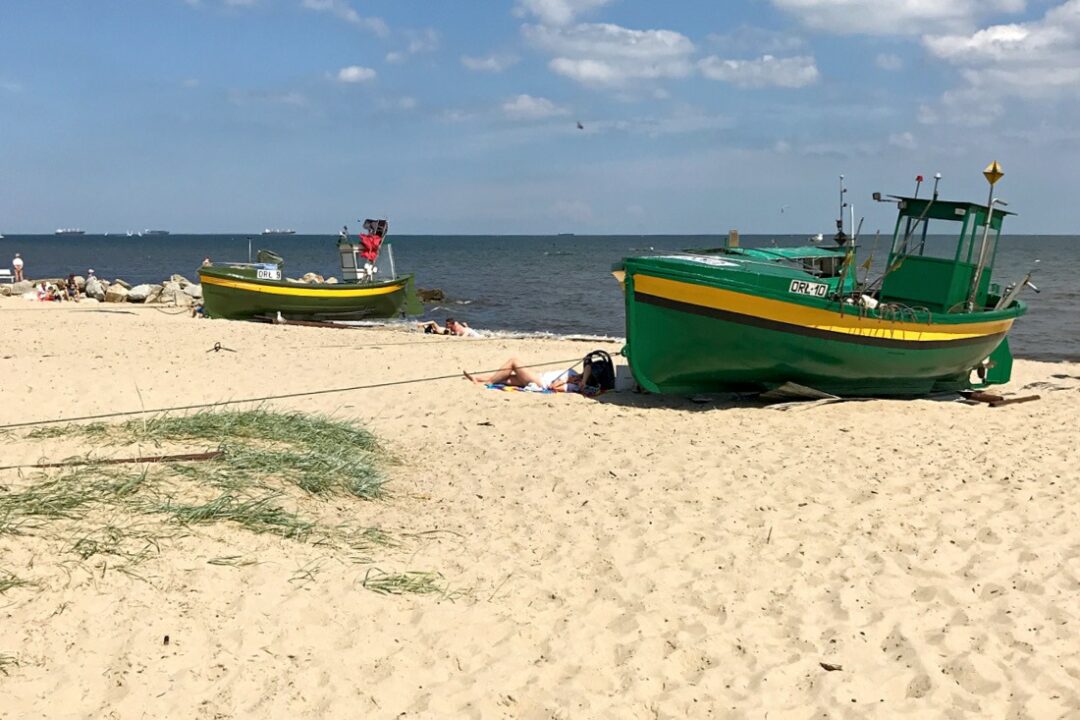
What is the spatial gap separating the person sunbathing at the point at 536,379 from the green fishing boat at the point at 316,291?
1084 centimetres

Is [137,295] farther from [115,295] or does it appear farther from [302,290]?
[302,290]

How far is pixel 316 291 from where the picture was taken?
2200 centimetres

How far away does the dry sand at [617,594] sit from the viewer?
4.03 metres

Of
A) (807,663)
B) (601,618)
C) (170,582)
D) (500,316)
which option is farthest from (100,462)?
(500,316)

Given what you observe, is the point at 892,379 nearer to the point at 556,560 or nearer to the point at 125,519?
the point at 556,560

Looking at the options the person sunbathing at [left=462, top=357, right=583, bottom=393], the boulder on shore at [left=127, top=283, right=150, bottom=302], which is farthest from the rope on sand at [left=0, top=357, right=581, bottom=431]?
the boulder on shore at [left=127, top=283, right=150, bottom=302]

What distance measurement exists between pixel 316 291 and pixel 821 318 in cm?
1456

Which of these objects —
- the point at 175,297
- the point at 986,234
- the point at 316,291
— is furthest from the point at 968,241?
the point at 175,297

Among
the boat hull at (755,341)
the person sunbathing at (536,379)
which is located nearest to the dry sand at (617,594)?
the boat hull at (755,341)

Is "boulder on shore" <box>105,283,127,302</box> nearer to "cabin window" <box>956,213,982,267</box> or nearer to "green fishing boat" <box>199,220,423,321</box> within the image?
"green fishing boat" <box>199,220,423,321</box>

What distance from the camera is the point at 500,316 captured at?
30734 mm

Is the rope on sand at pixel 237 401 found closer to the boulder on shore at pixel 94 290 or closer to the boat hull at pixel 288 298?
the boat hull at pixel 288 298

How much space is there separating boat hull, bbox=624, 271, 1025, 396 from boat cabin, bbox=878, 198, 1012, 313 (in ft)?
2.60

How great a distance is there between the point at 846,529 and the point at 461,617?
2.91 m
